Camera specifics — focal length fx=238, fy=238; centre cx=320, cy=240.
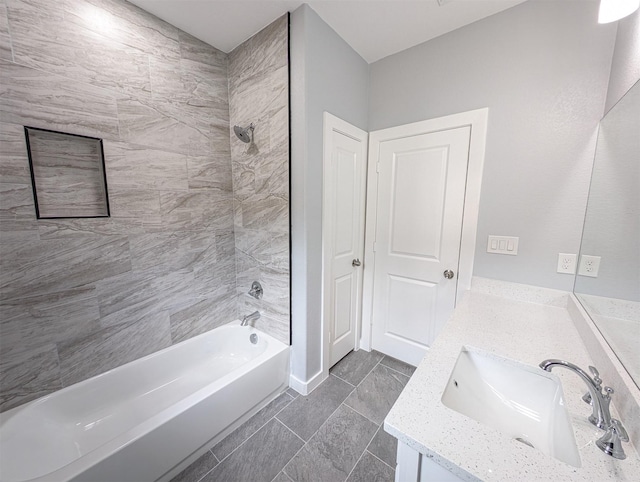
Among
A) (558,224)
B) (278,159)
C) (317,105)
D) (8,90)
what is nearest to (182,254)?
(278,159)

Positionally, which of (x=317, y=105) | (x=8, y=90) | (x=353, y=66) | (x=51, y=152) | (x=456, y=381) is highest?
(x=353, y=66)

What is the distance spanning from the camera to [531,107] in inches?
56.8

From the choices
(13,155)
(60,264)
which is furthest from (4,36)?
(60,264)

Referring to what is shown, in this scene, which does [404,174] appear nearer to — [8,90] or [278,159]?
[278,159]

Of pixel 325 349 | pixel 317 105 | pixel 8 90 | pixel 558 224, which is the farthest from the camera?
pixel 325 349

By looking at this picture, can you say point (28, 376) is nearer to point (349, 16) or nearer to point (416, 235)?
point (416, 235)

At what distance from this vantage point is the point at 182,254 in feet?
5.95

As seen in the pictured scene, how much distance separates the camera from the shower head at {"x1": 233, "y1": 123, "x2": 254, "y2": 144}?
173 cm

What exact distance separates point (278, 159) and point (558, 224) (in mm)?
1796

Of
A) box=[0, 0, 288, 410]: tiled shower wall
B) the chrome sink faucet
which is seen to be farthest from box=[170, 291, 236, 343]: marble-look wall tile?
the chrome sink faucet

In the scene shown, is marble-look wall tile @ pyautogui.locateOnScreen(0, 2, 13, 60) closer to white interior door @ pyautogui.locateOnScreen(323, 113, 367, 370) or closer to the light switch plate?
white interior door @ pyautogui.locateOnScreen(323, 113, 367, 370)

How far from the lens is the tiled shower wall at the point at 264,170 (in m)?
1.63

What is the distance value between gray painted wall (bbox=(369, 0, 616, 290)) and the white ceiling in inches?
4.2

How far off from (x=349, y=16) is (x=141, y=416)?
9.51ft
